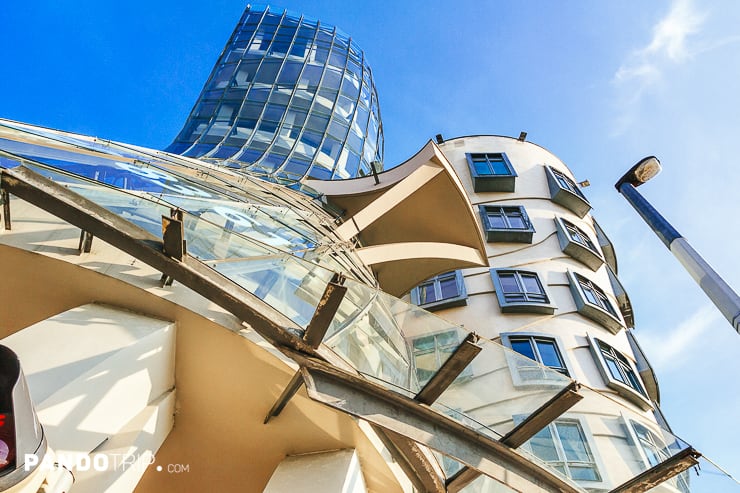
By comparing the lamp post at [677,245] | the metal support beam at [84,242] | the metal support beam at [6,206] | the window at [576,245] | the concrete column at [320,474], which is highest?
the window at [576,245]

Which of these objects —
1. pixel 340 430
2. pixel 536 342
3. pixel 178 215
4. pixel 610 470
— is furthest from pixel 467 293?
pixel 178 215

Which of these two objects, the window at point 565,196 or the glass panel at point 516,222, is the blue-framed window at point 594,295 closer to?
the glass panel at point 516,222

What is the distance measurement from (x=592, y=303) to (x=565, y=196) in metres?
5.22

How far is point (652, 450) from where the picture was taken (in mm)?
4852

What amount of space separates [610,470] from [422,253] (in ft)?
20.1

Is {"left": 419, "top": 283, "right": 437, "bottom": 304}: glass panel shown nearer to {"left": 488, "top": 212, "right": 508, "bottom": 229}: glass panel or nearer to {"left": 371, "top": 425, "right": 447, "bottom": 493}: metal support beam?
{"left": 488, "top": 212, "right": 508, "bottom": 229}: glass panel

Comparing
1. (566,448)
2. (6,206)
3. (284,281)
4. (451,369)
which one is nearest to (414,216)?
(566,448)

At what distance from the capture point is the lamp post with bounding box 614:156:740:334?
5789 mm

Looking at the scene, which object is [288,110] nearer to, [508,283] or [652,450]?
[508,283]

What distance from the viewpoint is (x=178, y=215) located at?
3.96 metres

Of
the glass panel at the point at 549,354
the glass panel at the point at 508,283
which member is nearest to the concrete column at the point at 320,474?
the glass panel at the point at 549,354

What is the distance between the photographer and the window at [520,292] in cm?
1282

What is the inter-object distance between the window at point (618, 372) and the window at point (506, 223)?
13.6 feet

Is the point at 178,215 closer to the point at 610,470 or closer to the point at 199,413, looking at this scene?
the point at 199,413
